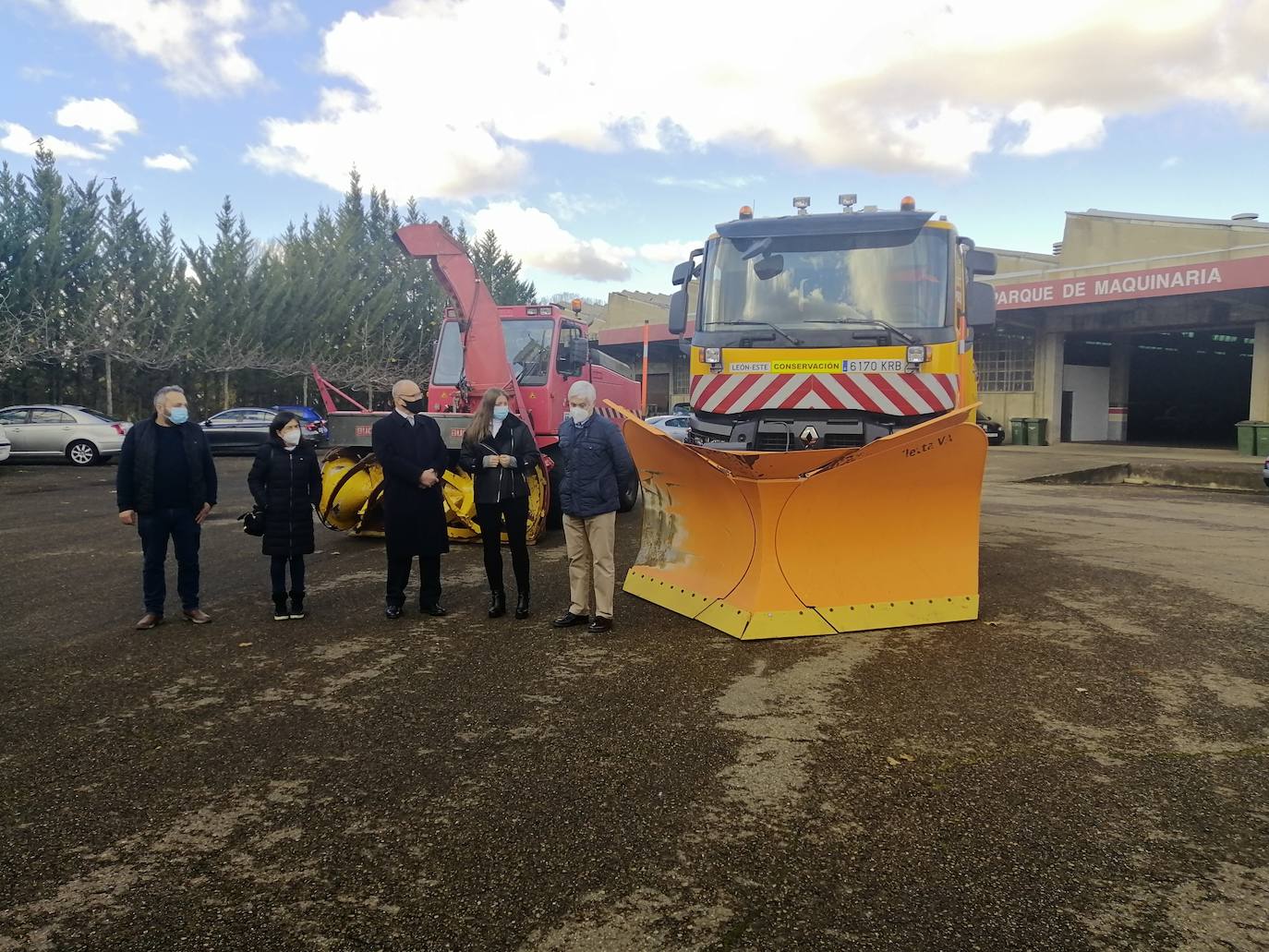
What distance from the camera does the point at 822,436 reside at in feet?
23.0

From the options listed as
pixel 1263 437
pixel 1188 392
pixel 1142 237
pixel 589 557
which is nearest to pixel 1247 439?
pixel 1263 437

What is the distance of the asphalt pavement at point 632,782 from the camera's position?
2803mm

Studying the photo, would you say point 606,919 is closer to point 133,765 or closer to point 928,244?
point 133,765

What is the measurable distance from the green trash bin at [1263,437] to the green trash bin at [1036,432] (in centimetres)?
674

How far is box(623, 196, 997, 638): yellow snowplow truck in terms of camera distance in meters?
6.01

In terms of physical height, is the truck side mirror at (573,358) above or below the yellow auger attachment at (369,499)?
above

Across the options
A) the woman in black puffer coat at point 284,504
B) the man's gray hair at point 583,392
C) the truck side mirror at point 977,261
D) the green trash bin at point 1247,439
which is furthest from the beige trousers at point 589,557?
the green trash bin at point 1247,439

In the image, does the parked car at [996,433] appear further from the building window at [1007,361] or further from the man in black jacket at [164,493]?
the man in black jacket at [164,493]

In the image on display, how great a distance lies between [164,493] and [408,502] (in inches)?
65.1

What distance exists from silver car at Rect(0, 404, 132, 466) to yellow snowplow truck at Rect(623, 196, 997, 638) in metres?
17.8

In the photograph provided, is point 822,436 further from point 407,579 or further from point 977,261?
point 407,579

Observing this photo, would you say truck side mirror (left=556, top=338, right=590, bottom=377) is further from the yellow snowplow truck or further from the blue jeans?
the blue jeans

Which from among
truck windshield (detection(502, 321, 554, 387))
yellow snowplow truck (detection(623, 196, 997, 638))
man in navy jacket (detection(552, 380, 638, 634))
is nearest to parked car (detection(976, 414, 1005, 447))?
truck windshield (detection(502, 321, 554, 387))

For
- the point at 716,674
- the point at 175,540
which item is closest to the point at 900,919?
the point at 716,674
